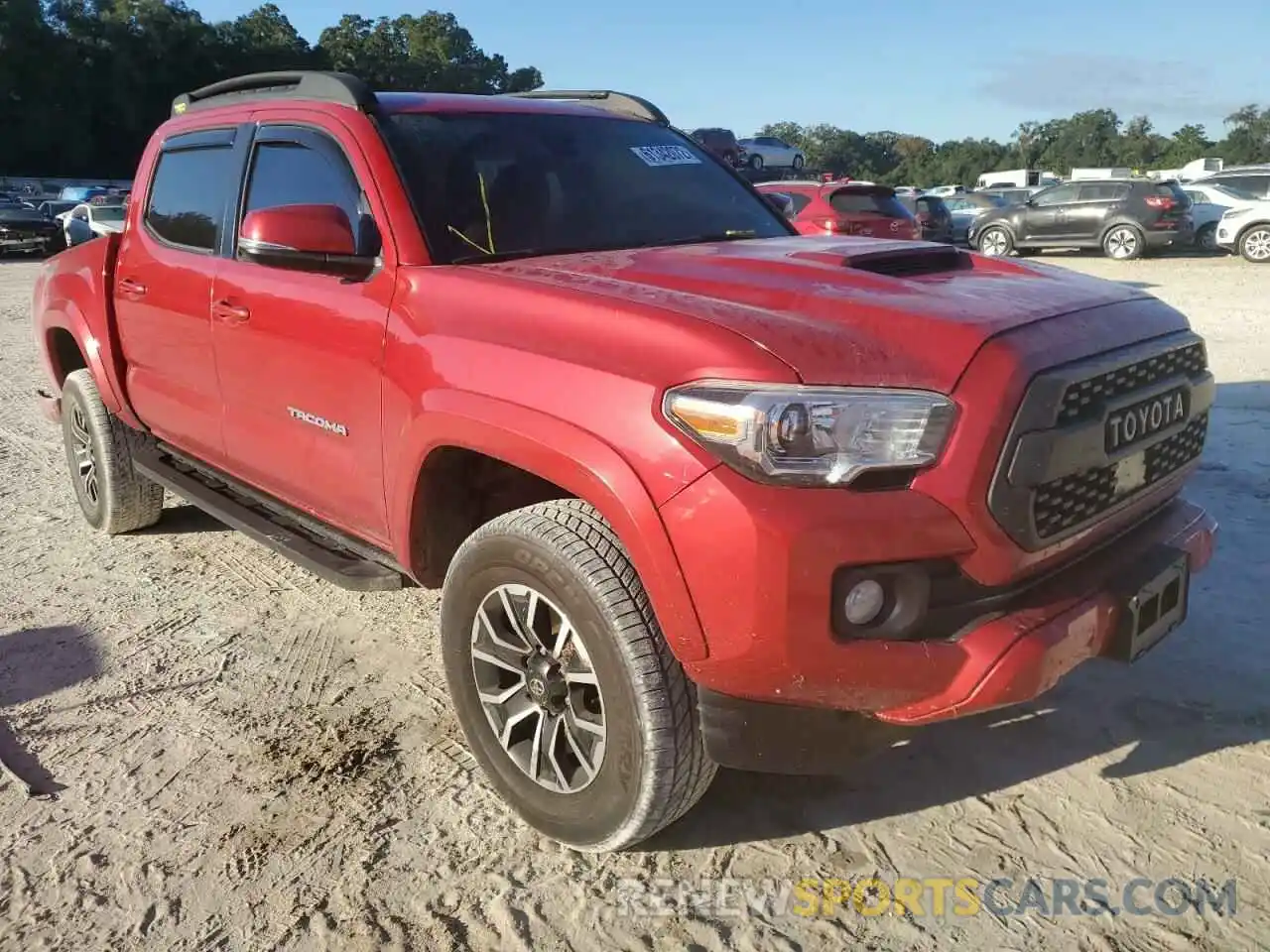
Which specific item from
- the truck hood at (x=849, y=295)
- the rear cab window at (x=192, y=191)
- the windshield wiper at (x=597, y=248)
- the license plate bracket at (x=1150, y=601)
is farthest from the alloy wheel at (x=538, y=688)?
the rear cab window at (x=192, y=191)

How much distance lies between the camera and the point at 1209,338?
9.95m

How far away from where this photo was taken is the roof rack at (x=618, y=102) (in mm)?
4371

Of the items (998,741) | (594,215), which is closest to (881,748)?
(998,741)

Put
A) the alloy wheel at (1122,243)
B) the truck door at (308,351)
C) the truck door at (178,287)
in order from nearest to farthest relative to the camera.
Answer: the truck door at (308,351) < the truck door at (178,287) < the alloy wheel at (1122,243)

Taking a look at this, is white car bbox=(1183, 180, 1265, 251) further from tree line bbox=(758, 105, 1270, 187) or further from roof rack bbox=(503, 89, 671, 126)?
tree line bbox=(758, 105, 1270, 187)

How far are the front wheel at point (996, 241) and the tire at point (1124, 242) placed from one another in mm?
1888

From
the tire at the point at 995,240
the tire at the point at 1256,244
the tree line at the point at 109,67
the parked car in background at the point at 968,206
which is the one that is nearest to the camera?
the tire at the point at 1256,244

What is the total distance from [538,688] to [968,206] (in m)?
26.9

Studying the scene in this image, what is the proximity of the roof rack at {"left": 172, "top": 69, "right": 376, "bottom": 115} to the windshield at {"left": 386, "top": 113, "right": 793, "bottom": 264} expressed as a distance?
165 millimetres

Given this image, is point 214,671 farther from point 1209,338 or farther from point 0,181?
point 0,181

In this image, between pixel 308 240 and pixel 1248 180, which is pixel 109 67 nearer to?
pixel 1248 180

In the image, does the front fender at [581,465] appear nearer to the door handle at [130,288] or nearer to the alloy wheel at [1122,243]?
the door handle at [130,288]

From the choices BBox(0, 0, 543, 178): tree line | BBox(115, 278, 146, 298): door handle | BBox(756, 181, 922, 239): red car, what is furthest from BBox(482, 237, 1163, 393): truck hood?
BBox(0, 0, 543, 178): tree line

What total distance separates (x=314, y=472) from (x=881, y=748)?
6.71 feet
